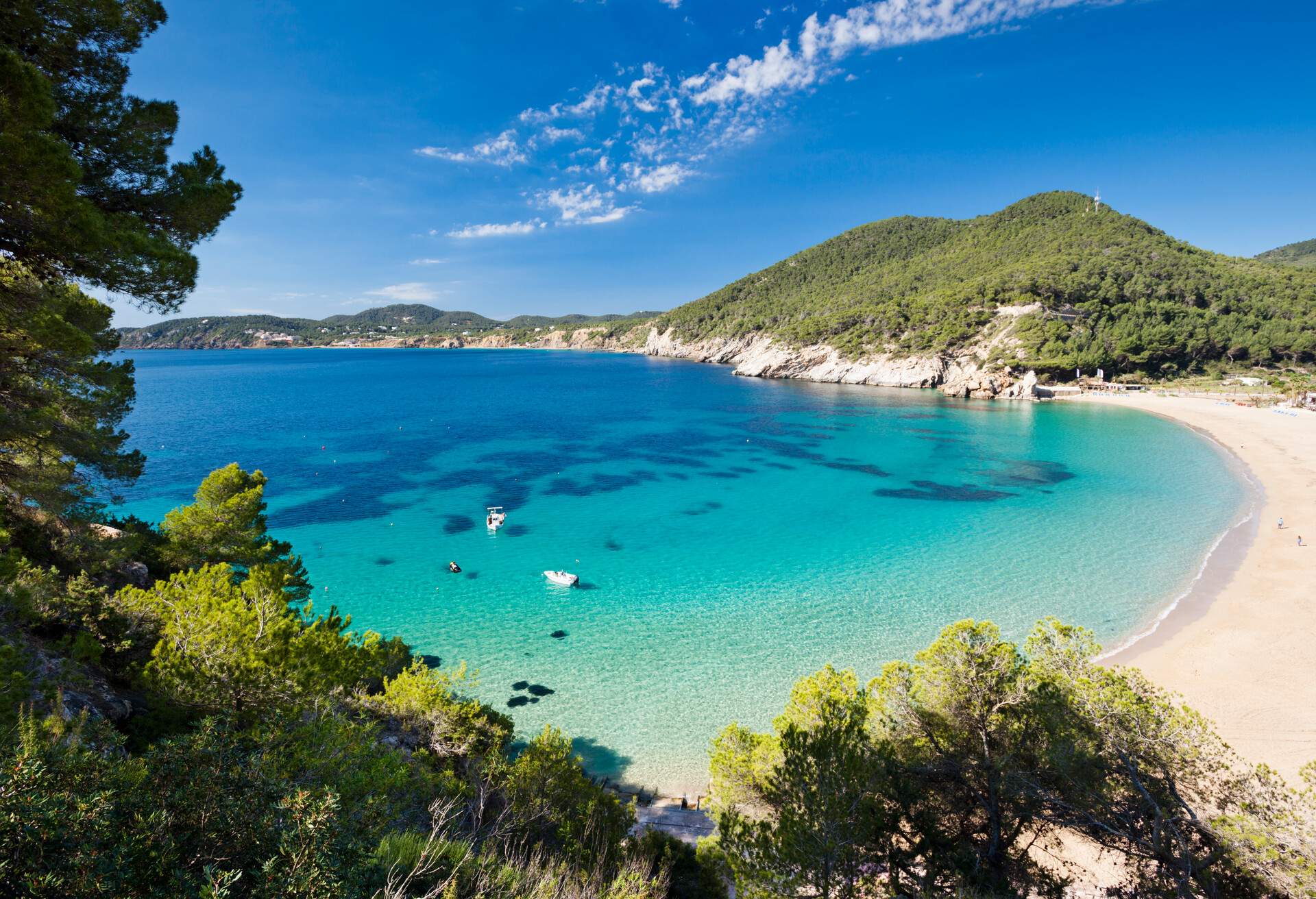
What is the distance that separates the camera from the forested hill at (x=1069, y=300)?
78.3 m

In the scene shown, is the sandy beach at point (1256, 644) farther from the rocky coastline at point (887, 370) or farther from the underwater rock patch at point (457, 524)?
the rocky coastline at point (887, 370)

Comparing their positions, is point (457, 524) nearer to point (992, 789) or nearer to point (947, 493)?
point (992, 789)

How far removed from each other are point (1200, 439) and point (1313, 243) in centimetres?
25414

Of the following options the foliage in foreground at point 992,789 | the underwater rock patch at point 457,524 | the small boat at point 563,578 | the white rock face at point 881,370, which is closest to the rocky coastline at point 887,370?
the white rock face at point 881,370

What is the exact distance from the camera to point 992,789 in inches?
312

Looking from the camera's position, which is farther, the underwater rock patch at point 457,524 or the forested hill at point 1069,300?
the forested hill at point 1069,300

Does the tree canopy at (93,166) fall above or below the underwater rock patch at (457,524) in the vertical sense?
above

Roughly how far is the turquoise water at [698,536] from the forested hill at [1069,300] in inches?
1045

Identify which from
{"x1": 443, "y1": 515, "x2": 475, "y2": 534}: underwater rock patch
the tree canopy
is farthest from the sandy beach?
{"x1": 443, "y1": 515, "x2": 475, "y2": 534}: underwater rock patch

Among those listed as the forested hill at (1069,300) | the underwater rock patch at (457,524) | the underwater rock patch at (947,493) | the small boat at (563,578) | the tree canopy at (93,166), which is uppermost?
the forested hill at (1069,300)

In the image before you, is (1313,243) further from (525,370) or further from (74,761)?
(74,761)

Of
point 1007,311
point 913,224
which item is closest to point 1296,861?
point 1007,311

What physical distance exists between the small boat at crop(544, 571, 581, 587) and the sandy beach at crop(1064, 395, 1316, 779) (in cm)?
1883

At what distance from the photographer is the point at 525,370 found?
14100 cm
